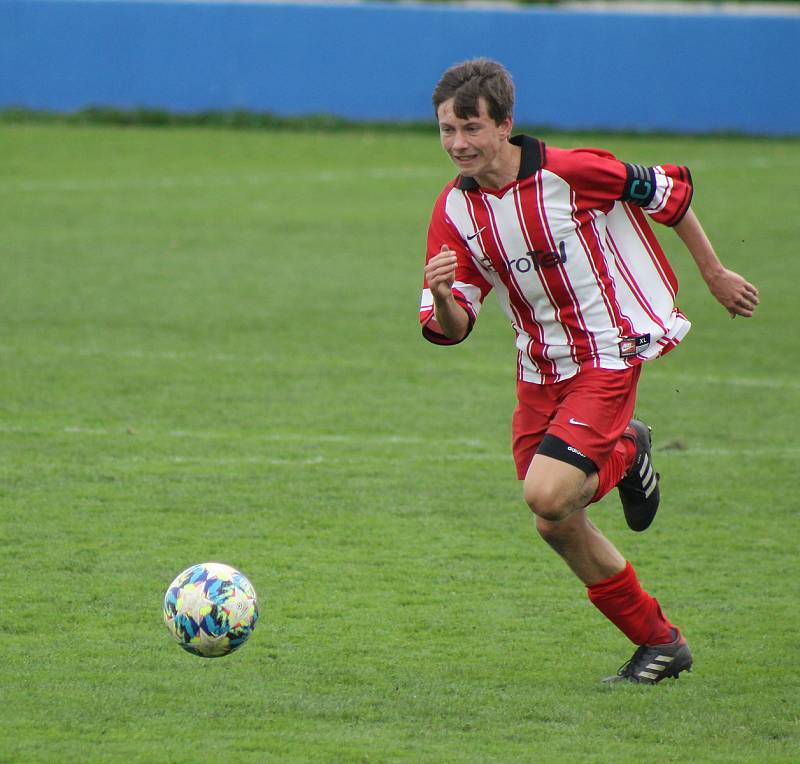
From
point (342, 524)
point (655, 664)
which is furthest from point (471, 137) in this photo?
point (342, 524)

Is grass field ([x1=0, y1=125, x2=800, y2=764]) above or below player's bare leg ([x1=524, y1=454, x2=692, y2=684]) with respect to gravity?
below

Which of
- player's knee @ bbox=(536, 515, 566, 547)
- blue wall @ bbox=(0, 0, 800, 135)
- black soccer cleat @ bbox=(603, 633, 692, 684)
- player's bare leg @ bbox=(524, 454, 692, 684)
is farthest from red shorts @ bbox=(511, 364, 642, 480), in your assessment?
blue wall @ bbox=(0, 0, 800, 135)

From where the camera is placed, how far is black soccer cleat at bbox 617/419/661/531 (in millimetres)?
5336

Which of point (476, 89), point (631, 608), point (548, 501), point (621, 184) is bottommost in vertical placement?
point (631, 608)

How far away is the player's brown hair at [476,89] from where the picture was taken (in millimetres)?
4781

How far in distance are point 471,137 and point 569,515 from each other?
4.21 feet

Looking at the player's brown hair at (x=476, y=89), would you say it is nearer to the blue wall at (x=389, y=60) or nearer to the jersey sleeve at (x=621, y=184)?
the jersey sleeve at (x=621, y=184)

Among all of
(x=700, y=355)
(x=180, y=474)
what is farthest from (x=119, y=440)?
(x=700, y=355)

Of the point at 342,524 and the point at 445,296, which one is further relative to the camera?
the point at 342,524

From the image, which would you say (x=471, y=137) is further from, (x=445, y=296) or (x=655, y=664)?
(x=655, y=664)

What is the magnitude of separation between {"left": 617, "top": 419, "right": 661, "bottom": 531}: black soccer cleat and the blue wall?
68.9ft

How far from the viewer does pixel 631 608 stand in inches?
199

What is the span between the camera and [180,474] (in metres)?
7.59

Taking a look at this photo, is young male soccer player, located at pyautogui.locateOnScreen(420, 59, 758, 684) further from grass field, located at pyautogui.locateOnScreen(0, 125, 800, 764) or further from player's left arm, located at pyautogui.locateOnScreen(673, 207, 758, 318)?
grass field, located at pyautogui.locateOnScreen(0, 125, 800, 764)
